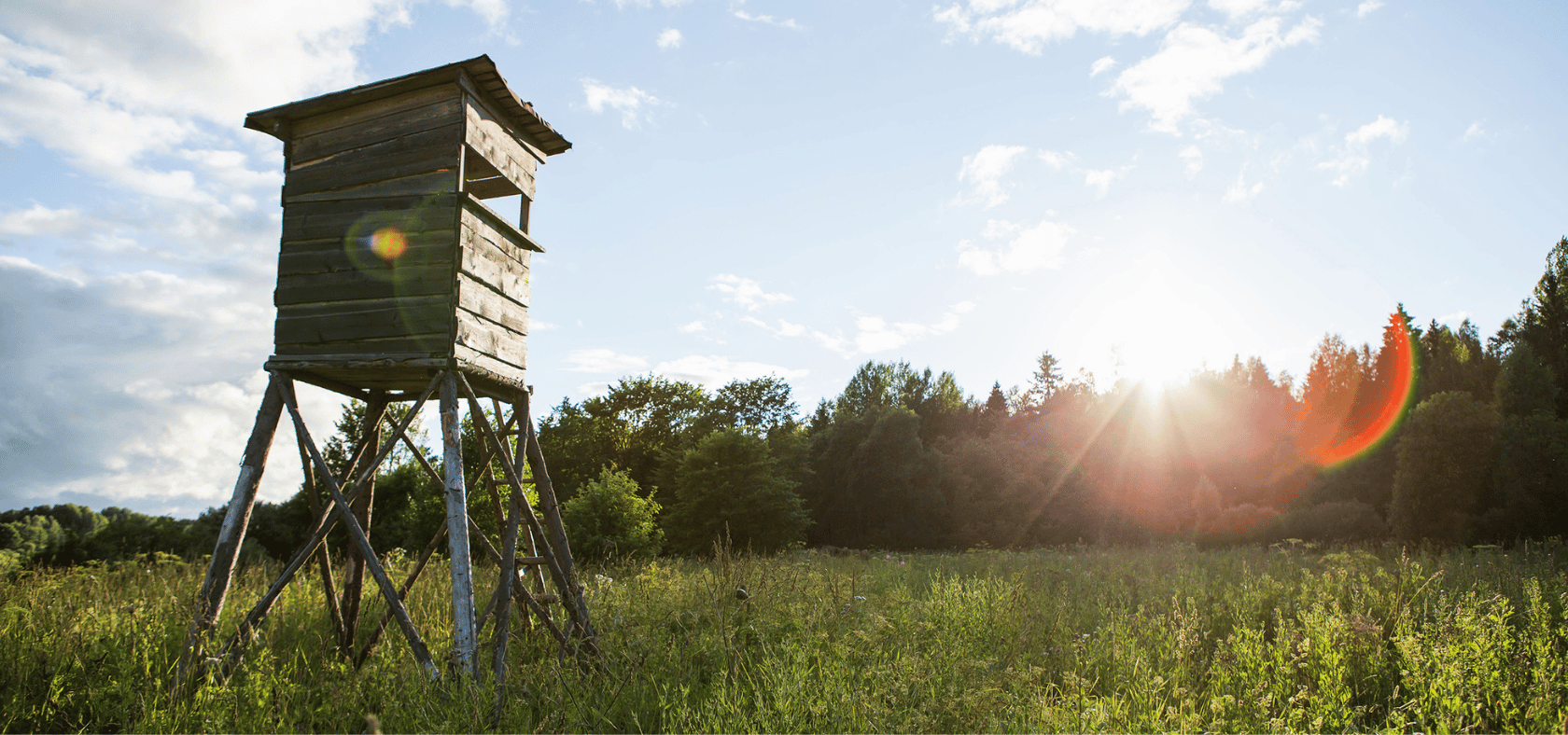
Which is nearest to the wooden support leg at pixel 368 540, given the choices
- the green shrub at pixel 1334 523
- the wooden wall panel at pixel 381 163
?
the wooden wall panel at pixel 381 163

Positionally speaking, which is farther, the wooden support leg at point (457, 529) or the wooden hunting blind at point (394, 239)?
the wooden hunting blind at point (394, 239)

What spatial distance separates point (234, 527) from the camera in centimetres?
609

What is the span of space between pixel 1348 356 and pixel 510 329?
53624 millimetres

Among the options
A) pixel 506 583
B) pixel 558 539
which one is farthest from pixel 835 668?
pixel 558 539

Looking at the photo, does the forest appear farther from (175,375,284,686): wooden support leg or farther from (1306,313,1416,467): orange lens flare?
(175,375,284,686): wooden support leg

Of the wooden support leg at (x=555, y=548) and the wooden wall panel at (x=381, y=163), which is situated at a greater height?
the wooden wall panel at (x=381, y=163)

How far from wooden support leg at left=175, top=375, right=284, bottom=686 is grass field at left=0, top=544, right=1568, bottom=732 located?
0.37 m

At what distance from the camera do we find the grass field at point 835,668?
15.0 ft

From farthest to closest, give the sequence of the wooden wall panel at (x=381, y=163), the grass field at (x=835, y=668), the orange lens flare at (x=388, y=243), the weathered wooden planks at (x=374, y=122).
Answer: the weathered wooden planks at (x=374, y=122)
the wooden wall panel at (x=381, y=163)
the orange lens flare at (x=388, y=243)
the grass field at (x=835, y=668)

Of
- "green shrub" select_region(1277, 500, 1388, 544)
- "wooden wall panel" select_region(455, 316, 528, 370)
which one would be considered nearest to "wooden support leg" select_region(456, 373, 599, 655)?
"wooden wall panel" select_region(455, 316, 528, 370)

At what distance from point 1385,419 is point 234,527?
39249 mm

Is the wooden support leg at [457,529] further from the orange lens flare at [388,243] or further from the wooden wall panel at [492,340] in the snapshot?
the orange lens flare at [388,243]

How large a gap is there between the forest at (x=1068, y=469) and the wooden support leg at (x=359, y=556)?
281 inches

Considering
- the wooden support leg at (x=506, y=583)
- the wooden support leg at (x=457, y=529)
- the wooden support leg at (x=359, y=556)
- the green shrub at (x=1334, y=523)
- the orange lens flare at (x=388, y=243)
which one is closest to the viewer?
the wooden support leg at (x=457, y=529)
